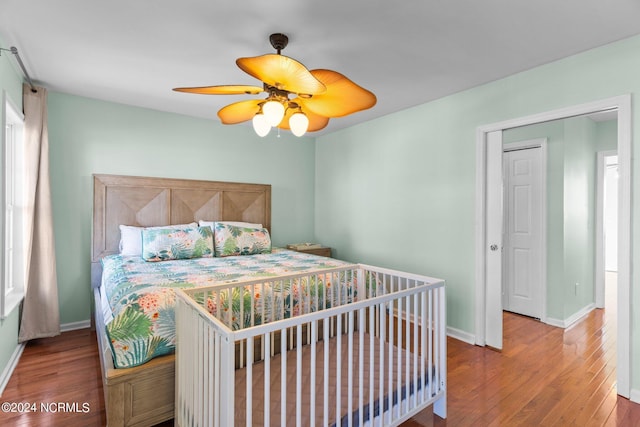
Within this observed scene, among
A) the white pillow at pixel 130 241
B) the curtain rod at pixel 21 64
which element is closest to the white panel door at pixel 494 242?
the white pillow at pixel 130 241

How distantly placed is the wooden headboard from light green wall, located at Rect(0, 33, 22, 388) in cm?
72

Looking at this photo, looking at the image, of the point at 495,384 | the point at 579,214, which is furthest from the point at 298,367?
the point at 579,214

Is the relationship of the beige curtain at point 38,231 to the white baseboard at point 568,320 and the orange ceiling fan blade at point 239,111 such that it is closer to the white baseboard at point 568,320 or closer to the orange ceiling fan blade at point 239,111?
the orange ceiling fan blade at point 239,111

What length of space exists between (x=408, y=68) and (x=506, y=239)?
2458 millimetres

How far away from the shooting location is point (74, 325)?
129 inches

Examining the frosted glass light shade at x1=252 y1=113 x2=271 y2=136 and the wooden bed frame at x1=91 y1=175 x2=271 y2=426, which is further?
the frosted glass light shade at x1=252 y1=113 x2=271 y2=136

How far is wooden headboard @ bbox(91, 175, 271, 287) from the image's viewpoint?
3359 mm

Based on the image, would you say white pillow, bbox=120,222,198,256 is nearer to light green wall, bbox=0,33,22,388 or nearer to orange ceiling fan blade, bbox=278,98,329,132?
light green wall, bbox=0,33,22,388

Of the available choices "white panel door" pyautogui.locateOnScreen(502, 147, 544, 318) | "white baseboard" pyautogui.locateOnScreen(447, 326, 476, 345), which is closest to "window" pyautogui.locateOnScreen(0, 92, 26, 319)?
"white baseboard" pyautogui.locateOnScreen(447, 326, 476, 345)

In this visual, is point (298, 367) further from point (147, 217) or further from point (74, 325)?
point (74, 325)

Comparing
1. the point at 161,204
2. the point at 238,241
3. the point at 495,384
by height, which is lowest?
the point at 495,384

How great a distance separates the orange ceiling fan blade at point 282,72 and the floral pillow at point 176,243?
6.78ft

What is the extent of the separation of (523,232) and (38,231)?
15.9 ft

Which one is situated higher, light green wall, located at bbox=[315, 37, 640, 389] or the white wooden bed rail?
light green wall, located at bbox=[315, 37, 640, 389]
